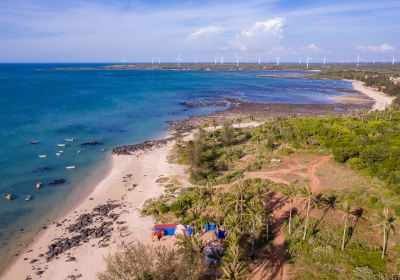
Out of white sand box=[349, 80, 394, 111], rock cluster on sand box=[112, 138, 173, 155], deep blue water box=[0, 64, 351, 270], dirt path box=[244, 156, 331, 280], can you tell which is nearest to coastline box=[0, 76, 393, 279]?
rock cluster on sand box=[112, 138, 173, 155]

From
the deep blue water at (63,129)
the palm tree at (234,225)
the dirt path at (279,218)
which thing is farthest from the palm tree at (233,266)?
the deep blue water at (63,129)

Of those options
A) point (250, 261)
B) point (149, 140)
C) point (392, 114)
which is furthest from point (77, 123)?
point (392, 114)

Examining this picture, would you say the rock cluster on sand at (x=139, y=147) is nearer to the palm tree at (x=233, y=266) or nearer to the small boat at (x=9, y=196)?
the small boat at (x=9, y=196)

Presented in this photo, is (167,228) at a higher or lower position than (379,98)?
lower

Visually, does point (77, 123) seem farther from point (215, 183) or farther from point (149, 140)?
point (215, 183)

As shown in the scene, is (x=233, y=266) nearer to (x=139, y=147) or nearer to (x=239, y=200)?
(x=239, y=200)

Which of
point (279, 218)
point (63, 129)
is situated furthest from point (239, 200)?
point (63, 129)
